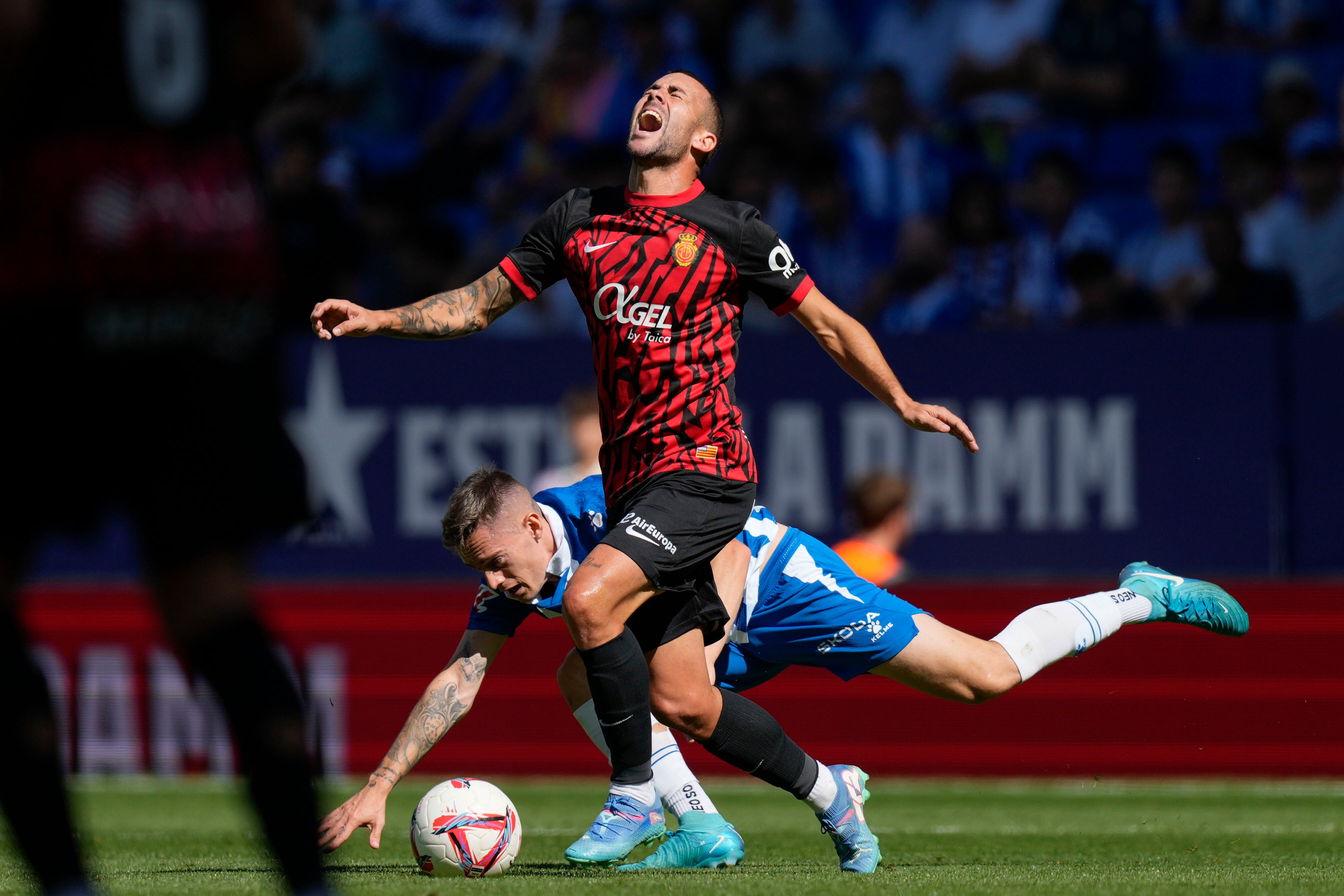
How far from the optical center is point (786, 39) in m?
12.5

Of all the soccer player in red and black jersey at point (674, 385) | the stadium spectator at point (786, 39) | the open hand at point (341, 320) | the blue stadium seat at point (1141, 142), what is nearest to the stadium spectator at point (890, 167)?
the stadium spectator at point (786, 39)

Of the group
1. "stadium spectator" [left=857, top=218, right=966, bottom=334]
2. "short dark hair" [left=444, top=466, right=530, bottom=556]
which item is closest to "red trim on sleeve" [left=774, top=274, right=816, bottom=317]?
"short dark hair" [left=444, top=466, right=530, bottom=556]

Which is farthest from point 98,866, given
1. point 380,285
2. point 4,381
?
point 380,285

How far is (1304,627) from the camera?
8367mm

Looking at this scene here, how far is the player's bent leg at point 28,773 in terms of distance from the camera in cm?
264

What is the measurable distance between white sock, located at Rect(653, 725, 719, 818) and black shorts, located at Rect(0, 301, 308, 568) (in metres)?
2.71

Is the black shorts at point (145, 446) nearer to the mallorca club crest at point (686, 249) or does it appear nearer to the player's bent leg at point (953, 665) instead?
the mallorca club crest at point (686, 249)

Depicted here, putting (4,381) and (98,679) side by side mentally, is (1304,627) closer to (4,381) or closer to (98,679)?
(98,679)

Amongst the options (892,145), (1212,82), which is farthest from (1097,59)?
(892,145)

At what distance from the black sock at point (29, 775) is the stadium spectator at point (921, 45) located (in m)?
10.2

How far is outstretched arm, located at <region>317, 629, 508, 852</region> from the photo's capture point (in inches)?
182

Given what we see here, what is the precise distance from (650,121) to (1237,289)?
18.4 ft

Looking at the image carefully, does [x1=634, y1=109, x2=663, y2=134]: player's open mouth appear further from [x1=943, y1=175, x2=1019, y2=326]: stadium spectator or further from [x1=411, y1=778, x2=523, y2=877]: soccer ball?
[x1=943, y1=175, x2=1019, y2=326]: stadium spectator

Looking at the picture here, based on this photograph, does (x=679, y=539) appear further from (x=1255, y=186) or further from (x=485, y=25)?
(x=485, y=25)
